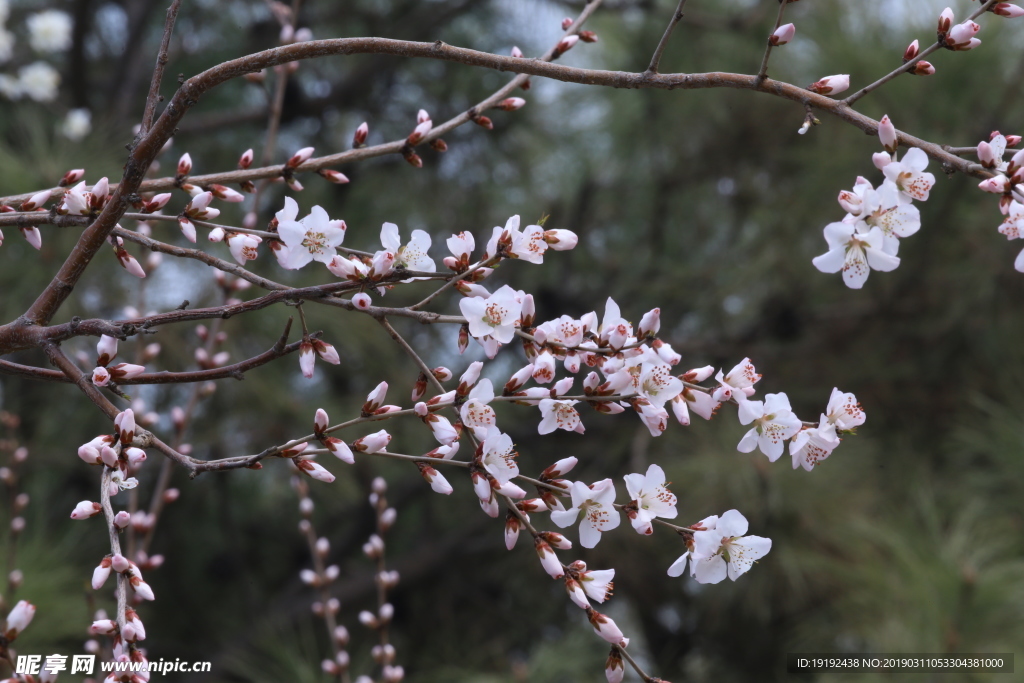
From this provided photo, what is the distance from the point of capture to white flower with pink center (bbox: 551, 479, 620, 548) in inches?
18.8

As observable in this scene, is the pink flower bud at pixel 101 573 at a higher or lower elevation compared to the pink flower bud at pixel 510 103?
lower

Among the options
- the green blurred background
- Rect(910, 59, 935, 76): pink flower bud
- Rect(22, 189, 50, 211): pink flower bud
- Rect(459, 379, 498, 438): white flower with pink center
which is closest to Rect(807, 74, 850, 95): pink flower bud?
Rect(910, 59, 935, 76): pink flower bud

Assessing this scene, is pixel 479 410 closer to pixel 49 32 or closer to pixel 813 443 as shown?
pixel 813 443

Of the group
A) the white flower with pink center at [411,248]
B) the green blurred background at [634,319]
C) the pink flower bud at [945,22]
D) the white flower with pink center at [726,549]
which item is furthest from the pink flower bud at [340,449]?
the green blurred background at [634,319]

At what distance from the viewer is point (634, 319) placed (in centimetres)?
174

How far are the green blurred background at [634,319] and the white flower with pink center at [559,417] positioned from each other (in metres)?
0.85

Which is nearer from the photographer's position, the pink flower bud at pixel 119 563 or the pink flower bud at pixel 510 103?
the pink flower bud at pixel 119 563

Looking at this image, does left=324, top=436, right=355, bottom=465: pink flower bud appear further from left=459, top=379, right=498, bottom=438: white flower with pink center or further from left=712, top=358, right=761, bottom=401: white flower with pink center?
left=712, top=358, right=761, bottom=401: white flower with pink center

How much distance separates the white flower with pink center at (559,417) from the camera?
507mm

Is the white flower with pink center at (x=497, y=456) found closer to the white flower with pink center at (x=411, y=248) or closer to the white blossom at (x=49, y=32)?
the white flower with pink center at (x=411, y=248)

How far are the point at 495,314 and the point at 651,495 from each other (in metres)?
0.16

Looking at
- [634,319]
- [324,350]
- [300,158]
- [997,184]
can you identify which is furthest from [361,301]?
[634,319]

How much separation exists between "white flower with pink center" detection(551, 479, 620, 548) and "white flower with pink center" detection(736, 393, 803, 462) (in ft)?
0.29

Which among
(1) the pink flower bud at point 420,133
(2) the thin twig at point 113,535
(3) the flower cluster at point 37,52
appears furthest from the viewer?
(3) the flower cluster at point 37,52
